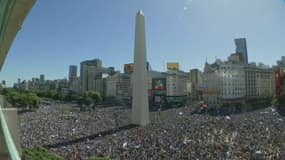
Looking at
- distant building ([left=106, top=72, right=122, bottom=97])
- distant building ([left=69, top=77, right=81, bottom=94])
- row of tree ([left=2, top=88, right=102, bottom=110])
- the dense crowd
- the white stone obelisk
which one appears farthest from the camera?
distant building ([left=69, top=77, right=81, bottom=94])

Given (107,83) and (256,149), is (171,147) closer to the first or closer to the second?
(256,149)

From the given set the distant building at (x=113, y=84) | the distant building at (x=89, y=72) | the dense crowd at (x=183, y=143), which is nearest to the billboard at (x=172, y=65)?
the distant building at (x=113, y=84)

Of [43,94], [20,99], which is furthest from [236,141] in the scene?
[43,94]

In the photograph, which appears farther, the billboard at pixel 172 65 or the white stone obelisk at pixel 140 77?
the billboard at pixel 172 65

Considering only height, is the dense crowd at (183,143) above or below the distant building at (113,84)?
below

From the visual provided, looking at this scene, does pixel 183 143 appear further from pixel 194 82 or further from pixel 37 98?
pixel 194 82

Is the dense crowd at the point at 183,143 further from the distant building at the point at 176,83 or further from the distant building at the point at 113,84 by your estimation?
the distant building at the point at 113,84

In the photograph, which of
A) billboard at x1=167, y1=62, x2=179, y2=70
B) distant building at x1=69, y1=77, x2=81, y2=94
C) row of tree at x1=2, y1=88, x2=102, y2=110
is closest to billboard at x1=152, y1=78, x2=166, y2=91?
billboard at x1=167, y1=62, x2=179, y2=70

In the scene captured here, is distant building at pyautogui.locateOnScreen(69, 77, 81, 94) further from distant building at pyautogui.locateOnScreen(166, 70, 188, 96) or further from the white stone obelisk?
the white stone obelisk

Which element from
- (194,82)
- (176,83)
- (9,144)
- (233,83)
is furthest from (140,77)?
(194,82)
